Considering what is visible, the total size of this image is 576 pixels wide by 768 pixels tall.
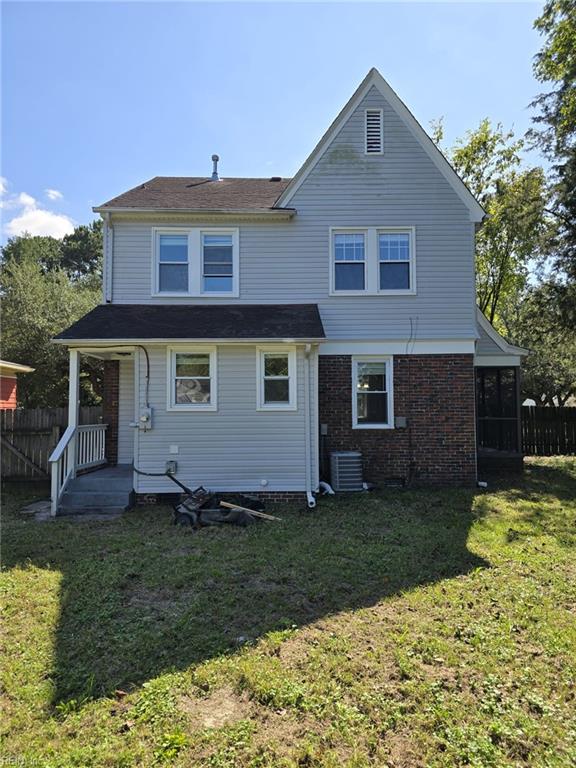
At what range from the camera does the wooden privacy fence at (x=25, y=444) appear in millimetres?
11250

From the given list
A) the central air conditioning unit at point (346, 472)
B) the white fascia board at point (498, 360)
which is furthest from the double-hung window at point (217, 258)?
the white fascia board at point (498, 360)

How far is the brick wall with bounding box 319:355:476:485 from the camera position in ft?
34.1

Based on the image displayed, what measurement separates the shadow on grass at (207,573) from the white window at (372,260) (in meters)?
5.03

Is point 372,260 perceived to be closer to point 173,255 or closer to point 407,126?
point 407,126

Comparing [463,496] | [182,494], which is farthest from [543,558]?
[182,494]

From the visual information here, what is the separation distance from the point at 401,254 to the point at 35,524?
372 inches

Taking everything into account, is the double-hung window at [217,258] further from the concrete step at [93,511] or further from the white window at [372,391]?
the concrete step at [93,511]

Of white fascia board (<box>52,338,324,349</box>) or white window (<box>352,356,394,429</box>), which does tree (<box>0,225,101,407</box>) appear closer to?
white fascia board (<box>52,338,324,349</box>)

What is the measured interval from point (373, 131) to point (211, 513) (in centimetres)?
947

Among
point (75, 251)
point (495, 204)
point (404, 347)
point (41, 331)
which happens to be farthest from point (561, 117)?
point (75, 251)

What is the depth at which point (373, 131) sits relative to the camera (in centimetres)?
1080

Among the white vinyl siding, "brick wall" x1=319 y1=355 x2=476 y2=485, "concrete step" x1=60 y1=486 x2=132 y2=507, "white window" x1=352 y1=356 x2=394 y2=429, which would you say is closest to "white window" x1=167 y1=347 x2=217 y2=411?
the white vinyl siding

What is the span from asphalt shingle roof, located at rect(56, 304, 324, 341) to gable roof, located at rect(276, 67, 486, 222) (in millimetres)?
2746

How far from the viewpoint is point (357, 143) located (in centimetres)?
1075
